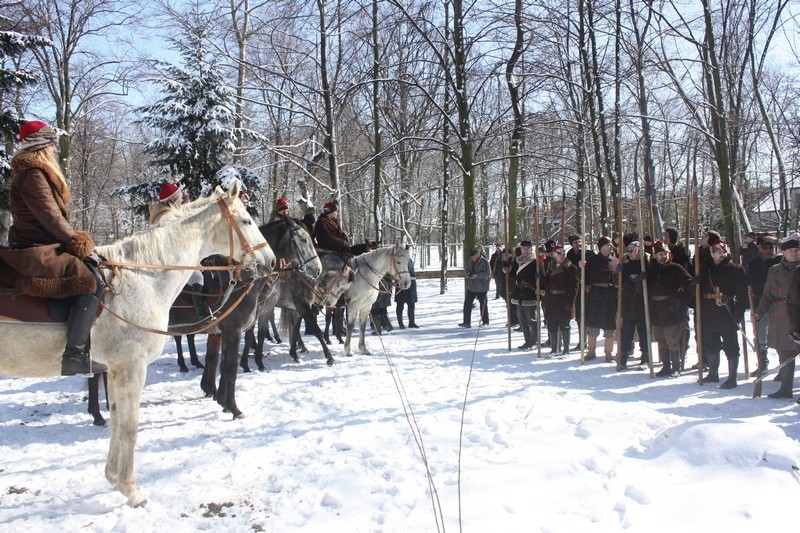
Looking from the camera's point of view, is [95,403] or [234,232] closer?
[234,232]

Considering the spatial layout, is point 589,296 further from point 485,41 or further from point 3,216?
point 3,216

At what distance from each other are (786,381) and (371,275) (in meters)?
6.94

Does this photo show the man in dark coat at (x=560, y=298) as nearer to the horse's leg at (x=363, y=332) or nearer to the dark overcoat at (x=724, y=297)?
the dark overcoat at (x=724, y=297)

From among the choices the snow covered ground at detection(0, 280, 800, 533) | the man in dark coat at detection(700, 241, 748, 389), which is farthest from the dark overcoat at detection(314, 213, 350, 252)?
the man in dark coat at detection(700, 241, 748, 389)

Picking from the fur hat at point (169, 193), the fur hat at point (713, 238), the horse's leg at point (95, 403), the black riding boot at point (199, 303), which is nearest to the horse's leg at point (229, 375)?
the black riding boot at point (199, 303)

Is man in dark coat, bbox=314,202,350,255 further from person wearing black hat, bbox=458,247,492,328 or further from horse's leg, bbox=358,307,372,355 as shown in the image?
person wearing black hat, bbox=458,247,492,328

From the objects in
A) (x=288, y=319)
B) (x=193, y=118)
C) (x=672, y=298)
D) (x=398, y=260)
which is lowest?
(x=288, y=319)

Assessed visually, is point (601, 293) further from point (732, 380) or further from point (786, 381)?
point (786, 381)

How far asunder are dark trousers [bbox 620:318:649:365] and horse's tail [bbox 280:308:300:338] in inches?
230

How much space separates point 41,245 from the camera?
339 cm

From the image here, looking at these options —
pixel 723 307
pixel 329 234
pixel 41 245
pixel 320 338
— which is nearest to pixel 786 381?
pixel 723 307

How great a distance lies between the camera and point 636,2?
47.8 ft

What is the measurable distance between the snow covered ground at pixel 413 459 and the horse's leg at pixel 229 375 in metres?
0.13

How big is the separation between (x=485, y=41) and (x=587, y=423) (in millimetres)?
12873
